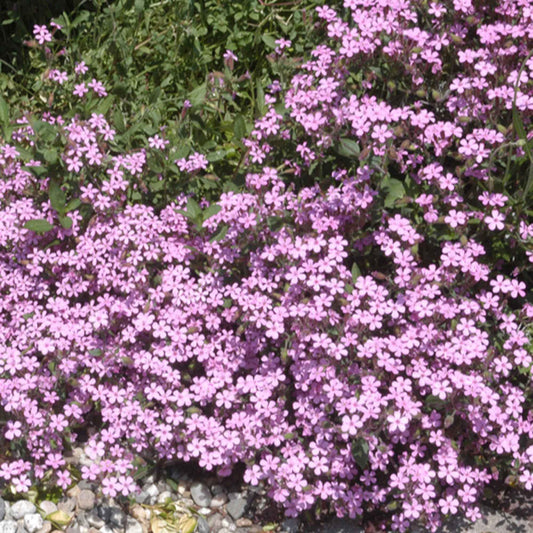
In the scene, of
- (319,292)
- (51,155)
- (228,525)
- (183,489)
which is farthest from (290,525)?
(51,155)

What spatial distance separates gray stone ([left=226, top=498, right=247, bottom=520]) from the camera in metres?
3.90

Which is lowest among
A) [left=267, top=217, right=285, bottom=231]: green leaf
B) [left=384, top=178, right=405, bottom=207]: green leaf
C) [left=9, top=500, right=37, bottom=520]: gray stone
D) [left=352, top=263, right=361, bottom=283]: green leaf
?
[left=9, top=500, right=37, bottom=520]: gray stone

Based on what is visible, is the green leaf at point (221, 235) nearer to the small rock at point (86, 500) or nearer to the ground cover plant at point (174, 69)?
the ground cover plant at point (174, 69)

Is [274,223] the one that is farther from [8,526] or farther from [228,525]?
[8,526]

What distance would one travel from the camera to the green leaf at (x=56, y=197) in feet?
13.1

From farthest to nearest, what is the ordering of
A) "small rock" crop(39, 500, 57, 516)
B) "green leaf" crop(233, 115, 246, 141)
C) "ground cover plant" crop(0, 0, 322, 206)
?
"ground cover plant" crop(0, 0, 322, 206) < "green leaf" crop(233, 115, 246, 141) < "small rock" crop(39, 500, 57, 516)

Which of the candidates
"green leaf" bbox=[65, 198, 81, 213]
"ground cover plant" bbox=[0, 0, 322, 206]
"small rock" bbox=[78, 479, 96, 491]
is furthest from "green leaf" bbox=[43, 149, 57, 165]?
"small rock" bbox=[78, 479, 96, 491]

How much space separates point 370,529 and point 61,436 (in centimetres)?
134

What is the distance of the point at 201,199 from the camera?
14.5 feet

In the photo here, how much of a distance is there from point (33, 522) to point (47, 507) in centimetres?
12

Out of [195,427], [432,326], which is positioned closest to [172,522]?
[195,427]

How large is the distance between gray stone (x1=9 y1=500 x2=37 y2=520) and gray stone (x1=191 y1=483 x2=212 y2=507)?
25.8 inches

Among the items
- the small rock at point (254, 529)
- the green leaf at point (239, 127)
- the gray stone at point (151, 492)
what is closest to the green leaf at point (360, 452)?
the small rock at point (254, 529)

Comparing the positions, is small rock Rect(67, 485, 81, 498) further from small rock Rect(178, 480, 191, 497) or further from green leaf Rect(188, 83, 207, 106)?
green leaf Rect(188, 83, 207, 106)
